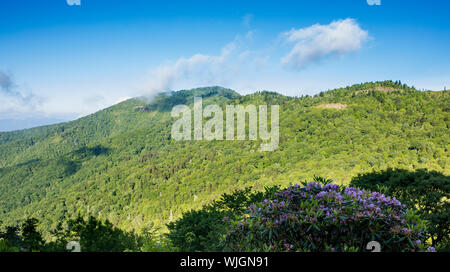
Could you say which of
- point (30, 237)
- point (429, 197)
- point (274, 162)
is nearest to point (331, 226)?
point (30, 237)

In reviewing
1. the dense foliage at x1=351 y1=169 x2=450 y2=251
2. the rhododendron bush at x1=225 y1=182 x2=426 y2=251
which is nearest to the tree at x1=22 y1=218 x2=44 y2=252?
the rhododendron bush at x1=225 y1=182 x2=426 y2=251

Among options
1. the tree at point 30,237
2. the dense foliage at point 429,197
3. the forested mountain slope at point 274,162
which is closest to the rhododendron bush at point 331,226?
the tree at point 30,237

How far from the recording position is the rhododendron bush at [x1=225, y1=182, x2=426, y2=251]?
2652 millimetres

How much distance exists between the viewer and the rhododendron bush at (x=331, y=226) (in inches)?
104

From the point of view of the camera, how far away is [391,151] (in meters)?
58.1

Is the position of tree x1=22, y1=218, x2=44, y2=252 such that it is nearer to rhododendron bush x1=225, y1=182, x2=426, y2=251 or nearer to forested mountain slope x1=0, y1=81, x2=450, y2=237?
rhododendron bush x1=225, y1=182, x2=426, y2=251

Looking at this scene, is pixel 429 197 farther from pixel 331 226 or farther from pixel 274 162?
pixel 274 162

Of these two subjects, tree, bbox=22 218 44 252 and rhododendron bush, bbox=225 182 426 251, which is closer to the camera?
rhododendron bush, bbox=225 182 426 251

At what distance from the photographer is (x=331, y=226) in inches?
110

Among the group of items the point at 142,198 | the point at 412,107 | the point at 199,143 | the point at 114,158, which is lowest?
the point at 142,198

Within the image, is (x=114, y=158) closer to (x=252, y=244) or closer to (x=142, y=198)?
(x=142, y=198)

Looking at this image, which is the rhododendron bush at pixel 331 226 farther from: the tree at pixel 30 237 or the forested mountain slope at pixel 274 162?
the forested mountain slope at pixel 274 162
